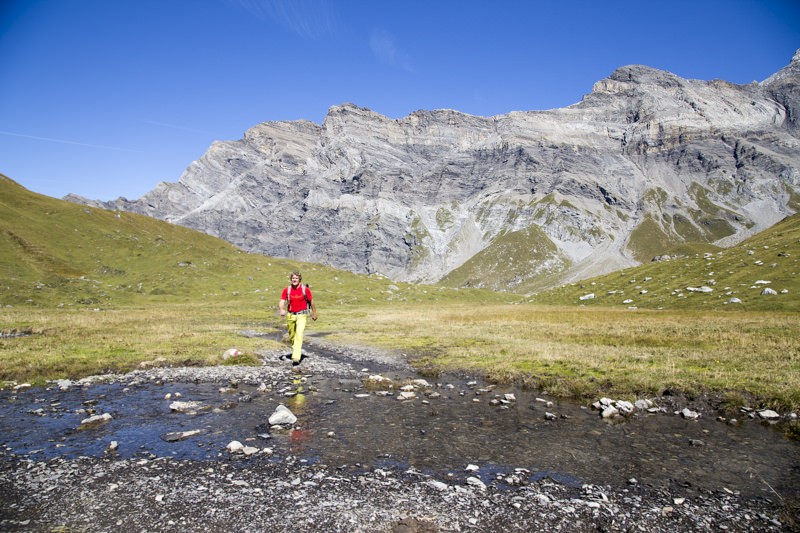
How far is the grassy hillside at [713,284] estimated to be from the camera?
58406mm

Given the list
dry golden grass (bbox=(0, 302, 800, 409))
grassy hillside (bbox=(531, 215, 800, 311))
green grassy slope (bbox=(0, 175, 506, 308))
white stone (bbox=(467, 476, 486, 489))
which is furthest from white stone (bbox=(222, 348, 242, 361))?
grassy hillside (bbox=(531, 215, 800, 311))

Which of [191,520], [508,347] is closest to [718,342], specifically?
[508,347]

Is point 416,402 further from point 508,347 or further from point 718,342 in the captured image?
point 718,342

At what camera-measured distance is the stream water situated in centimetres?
1116

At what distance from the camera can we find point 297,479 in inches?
407

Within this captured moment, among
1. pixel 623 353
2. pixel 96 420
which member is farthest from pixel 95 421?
pixel 623 353

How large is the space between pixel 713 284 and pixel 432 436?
2892 inches

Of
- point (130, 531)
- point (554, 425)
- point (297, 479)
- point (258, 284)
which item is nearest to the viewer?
point (130, 531)

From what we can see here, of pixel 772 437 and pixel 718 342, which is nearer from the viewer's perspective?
pixel 772 437

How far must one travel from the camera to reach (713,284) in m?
68.1

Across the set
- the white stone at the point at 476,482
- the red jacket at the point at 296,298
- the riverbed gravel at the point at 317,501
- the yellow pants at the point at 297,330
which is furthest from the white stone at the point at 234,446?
the red jacket at the point at 296,298

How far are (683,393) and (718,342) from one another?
47.9ft

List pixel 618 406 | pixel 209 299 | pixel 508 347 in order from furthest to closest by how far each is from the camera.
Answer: pixel 209 299, pixel 508 347, pixel 618 406

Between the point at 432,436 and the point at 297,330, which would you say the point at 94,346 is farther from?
the point at 432,436
